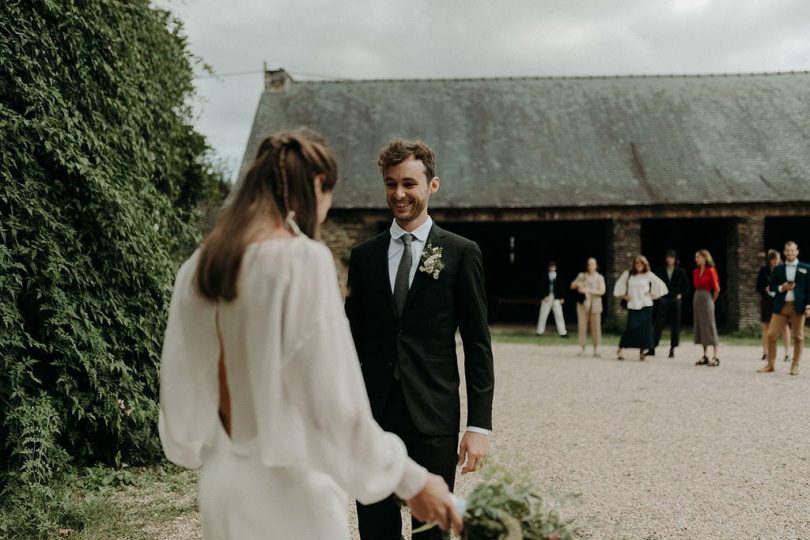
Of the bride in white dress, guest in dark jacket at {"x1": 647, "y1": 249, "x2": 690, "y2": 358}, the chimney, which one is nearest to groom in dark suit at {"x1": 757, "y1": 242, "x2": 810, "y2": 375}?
guest in dark jacket at {"x1": 647, "y1": 249, "x2": 690, "y2": 358}

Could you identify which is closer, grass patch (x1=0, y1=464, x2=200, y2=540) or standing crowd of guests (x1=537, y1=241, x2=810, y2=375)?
grass patch (x1=0, y1=464, x2=200, y2=540)

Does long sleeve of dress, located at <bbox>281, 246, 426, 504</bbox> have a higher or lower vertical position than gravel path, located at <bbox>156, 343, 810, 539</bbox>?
higher

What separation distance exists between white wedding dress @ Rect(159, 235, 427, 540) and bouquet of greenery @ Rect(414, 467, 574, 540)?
0.19 meters

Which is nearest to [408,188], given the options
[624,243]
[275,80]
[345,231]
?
[345,231]

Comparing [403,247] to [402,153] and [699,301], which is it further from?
[699,301]

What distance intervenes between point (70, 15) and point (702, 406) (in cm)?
765

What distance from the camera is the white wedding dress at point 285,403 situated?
152 cm

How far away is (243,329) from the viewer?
158cm

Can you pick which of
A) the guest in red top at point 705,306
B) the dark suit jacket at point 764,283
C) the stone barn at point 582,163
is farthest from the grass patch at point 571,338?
the guest in red top at point 705,306

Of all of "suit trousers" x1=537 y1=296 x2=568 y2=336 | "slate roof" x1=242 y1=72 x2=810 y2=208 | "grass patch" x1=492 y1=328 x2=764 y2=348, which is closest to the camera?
"grass patch" x1=492 y1=328 x2=764 y2=348

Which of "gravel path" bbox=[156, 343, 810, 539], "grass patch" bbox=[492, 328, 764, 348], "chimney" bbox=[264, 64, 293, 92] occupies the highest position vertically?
"chimney" bbox=[264, 64, 293, 92]

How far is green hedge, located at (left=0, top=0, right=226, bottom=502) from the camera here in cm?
487

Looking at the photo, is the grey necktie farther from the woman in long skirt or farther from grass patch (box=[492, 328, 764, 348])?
grass patch (box=[492, 328, 764, 348])

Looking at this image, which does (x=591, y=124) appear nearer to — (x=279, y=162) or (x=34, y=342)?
(x=34, y=342)
